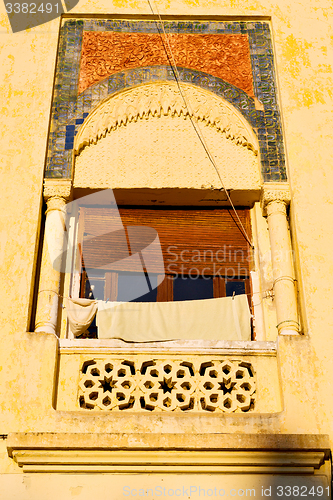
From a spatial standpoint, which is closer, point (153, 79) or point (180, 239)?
point (180, 239)

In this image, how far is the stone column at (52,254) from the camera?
5.48 metres

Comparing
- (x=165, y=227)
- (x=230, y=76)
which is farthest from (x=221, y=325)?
(x=230, y=76)

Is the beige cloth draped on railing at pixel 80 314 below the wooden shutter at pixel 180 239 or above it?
below

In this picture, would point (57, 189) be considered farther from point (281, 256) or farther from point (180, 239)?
point (281, 256)

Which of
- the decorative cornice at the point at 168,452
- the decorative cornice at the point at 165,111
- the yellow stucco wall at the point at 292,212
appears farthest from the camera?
the decorative cornice at the point at 165,111

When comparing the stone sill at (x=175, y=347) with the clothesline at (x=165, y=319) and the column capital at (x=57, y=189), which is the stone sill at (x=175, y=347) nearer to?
the clothesline at (x=165, y=319)

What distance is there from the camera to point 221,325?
557cm

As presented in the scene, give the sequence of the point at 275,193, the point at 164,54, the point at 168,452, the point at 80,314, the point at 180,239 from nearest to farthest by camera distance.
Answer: the point at 168,452 < the point at 80,314 < the point at 275,193 < the point at 180,239 < the point at 164,54

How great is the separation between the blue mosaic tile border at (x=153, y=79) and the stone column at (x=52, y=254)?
0.18 metres

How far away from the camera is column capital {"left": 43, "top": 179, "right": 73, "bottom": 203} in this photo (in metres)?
6.00

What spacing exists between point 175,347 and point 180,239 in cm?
124

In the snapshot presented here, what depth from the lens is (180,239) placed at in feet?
20.4

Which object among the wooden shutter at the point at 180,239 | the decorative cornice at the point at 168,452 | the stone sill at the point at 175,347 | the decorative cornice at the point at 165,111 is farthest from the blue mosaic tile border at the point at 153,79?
the decorative cornice at the point at 168,452

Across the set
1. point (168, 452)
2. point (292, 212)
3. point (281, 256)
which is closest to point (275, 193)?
point (292, 212)
